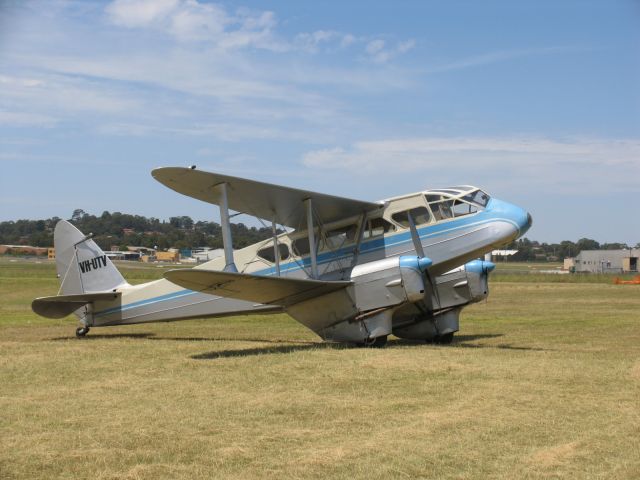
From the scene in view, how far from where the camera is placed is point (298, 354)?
13.4 meters

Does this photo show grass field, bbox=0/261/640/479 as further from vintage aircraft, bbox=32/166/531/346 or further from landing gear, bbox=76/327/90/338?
landing gear, bbox=76/327/90/338

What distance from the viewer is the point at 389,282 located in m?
14.6

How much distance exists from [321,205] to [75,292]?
7040 millimetres

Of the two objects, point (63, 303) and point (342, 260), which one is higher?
point (342, 260)

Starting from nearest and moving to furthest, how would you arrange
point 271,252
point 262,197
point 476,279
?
point 262,197, point 476,279, point 271,252

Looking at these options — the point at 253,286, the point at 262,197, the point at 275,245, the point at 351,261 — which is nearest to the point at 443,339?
the point at 351,261

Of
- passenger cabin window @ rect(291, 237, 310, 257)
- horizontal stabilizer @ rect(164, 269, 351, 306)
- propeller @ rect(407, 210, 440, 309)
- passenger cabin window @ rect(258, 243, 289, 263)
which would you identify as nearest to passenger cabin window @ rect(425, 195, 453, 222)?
propeller @ rect(407, 210, 440, 309)

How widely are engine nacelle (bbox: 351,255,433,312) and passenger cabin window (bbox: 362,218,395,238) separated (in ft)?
3.33

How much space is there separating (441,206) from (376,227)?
1425 mm

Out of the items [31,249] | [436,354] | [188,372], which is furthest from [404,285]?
[31,249]

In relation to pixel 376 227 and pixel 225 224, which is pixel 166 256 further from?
pixel 225 224

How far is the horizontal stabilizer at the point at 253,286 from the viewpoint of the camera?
13.6m

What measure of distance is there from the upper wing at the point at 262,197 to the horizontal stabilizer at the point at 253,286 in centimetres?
174

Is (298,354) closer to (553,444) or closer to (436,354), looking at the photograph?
(436,354)
